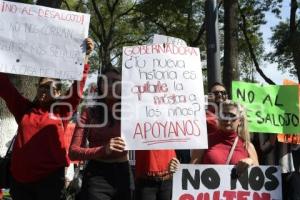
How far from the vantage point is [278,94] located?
4852 millimetres

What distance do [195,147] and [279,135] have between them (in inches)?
66.8

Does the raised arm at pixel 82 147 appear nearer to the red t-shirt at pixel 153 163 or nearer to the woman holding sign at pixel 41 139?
the woman holding sign at pixel 41 139

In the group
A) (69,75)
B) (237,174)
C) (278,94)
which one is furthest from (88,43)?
(278,94)

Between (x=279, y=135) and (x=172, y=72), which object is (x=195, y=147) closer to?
(x=172, y=72)

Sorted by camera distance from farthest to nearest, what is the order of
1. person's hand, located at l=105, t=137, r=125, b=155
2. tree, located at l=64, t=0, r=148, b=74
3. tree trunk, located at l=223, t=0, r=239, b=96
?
1. tree, located at l=64, t=0, r=148, b=74
2. tree trunk, located at l=223, t=0, r=239, b=96
3. person's hand, located at l=105, t=137, r=125, b=155

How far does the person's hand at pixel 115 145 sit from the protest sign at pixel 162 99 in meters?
0.07

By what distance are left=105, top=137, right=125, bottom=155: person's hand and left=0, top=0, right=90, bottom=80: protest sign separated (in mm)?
668

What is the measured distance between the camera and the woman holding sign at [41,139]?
152 inches

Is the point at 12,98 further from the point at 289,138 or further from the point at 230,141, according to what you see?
the point at 289,138

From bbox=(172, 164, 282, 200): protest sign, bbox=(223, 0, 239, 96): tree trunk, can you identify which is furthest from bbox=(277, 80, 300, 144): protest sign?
bbox=(223, 0, 239, 96): tree trunk

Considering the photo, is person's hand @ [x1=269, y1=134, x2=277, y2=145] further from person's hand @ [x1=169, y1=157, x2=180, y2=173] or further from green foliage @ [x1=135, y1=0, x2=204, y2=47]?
Result: green foliage @ [x1=135, y1=0, x2=204, y2=47]

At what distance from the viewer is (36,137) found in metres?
3.88

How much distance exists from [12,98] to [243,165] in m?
1.87

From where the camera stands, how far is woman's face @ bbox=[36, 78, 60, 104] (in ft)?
13.2
